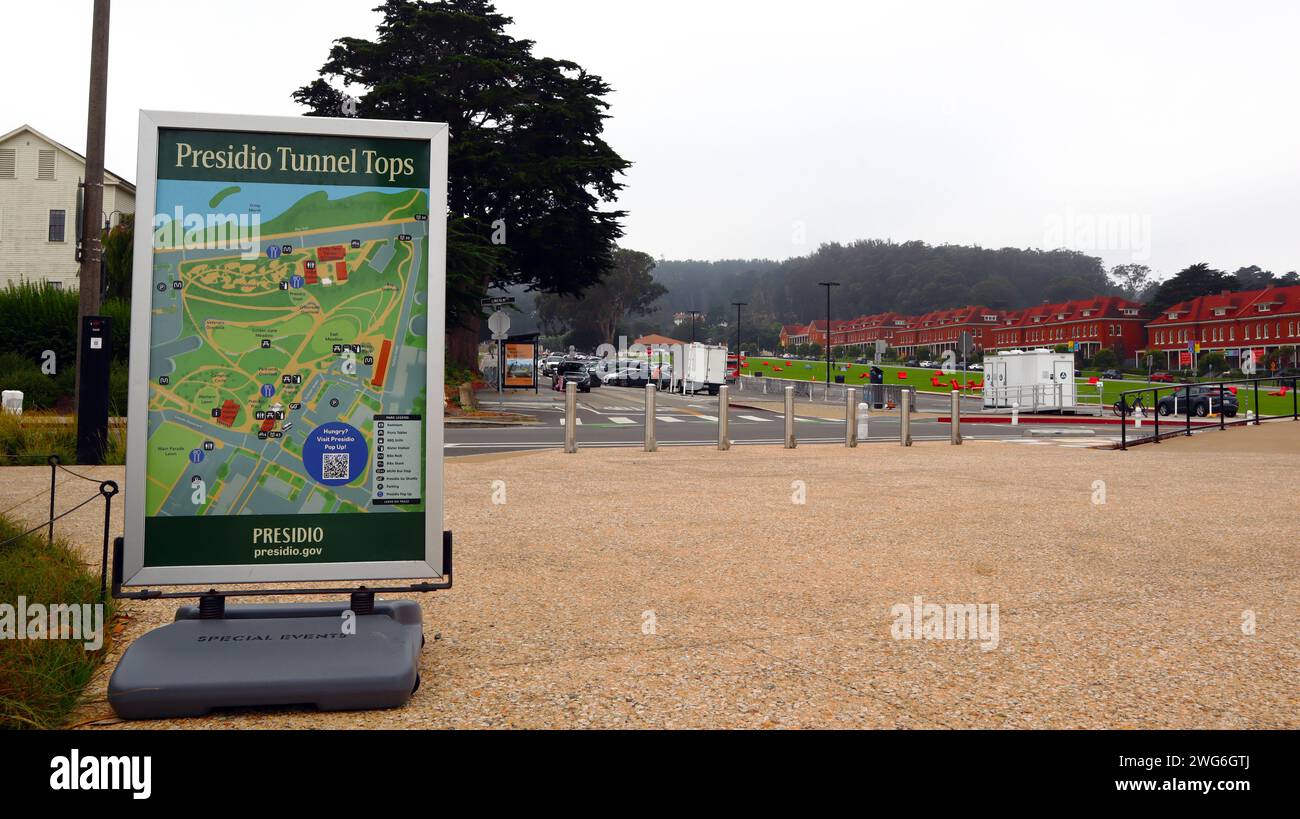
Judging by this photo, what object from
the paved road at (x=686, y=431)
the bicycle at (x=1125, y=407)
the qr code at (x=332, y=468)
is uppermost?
the bicycle at (x=1125, y=407)

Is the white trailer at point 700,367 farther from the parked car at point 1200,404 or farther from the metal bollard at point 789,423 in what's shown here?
the metal bollard at point 789,423

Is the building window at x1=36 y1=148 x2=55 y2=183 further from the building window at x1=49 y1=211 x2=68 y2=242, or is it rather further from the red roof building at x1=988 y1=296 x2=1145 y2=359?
the red roof building at x1=988 y1=296 x2=1145 y2=359

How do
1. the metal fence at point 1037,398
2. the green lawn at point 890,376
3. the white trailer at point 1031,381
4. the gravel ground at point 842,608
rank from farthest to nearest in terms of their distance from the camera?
the green lawn at point 890,376, the white trailer at point 1031,381, the metal fence at point 1037,398, the gravel ground at point 842,608

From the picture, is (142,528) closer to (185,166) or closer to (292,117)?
(185,166)

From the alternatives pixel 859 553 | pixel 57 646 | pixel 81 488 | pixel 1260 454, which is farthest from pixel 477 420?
pixel 57 646

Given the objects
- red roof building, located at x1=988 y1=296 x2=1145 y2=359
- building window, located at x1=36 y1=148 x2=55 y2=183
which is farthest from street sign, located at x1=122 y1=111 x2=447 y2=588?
red roof building, located at x1=988 y1=296 x2=1145 y2=359

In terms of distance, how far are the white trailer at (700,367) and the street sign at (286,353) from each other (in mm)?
50314

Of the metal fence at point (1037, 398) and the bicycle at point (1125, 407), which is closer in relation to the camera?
the bicycle at point (1125, 407)

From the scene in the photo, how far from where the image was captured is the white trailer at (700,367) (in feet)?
181

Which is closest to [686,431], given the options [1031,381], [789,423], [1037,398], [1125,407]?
[789,423]

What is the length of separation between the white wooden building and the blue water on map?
1923 inches

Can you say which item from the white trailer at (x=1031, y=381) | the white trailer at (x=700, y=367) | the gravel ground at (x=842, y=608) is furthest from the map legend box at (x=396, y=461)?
the white trailer at (x=700, y=367)

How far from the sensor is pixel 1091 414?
1512 inches

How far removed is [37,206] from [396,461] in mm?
51680
